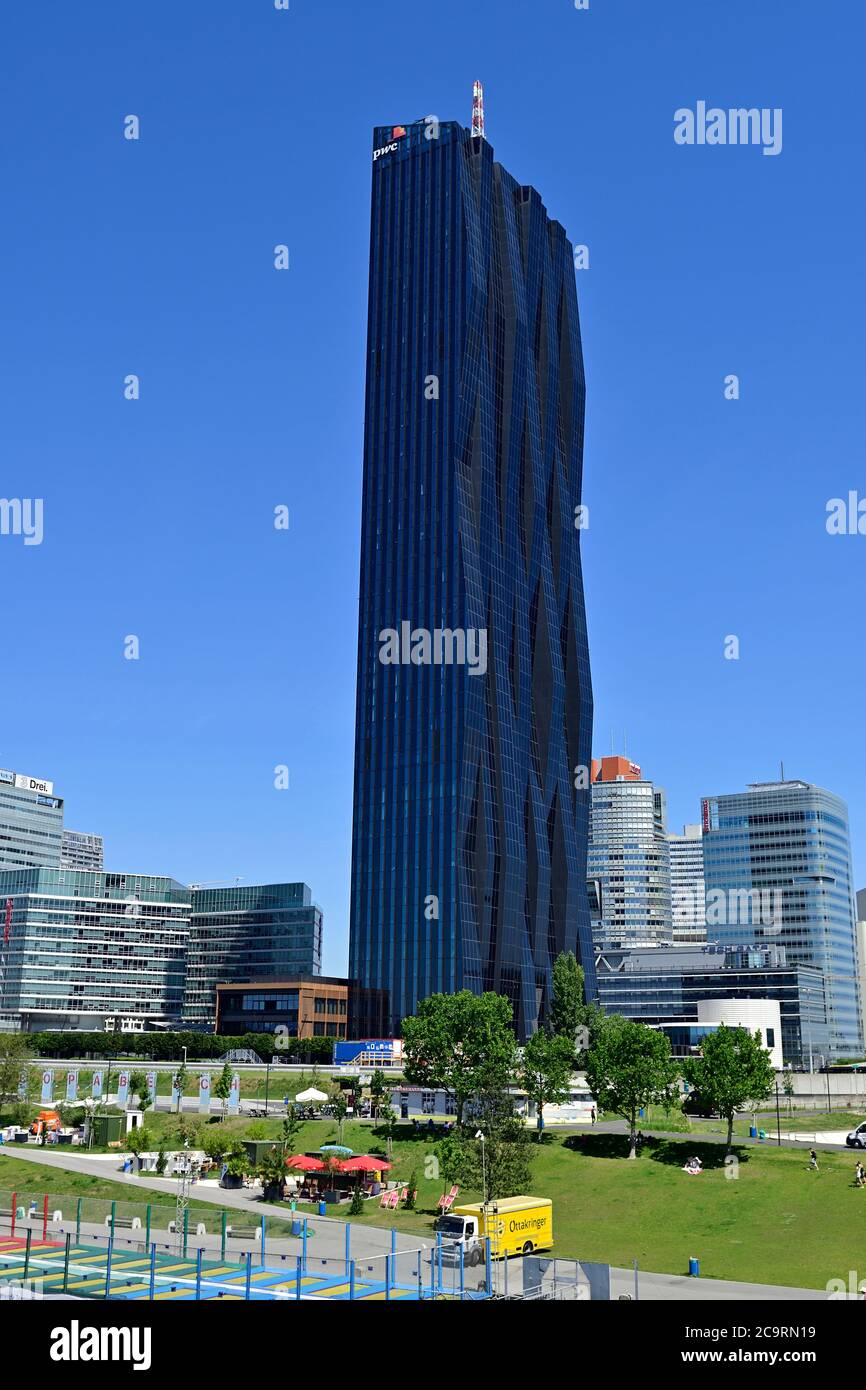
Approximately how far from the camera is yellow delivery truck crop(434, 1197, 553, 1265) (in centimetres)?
6556

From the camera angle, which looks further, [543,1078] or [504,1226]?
[543,1078]

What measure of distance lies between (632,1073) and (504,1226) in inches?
1353

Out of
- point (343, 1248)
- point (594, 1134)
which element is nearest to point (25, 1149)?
point (594, 1134)

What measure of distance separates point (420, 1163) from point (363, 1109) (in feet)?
86.9

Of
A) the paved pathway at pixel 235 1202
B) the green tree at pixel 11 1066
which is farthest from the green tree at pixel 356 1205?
the green tree at pixel 11 1066

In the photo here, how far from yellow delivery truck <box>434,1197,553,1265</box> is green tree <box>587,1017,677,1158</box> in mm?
27632

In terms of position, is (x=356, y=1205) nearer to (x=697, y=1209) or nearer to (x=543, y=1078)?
(x=697, y=1209)

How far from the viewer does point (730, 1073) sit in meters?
97.1

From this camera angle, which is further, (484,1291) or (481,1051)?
(481,1051)

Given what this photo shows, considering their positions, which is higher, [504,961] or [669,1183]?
[504,961]

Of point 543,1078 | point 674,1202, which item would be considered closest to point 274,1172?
point 674,1202

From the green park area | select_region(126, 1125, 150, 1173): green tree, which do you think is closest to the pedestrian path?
the green park area

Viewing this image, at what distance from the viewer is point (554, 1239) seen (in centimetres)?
7444
